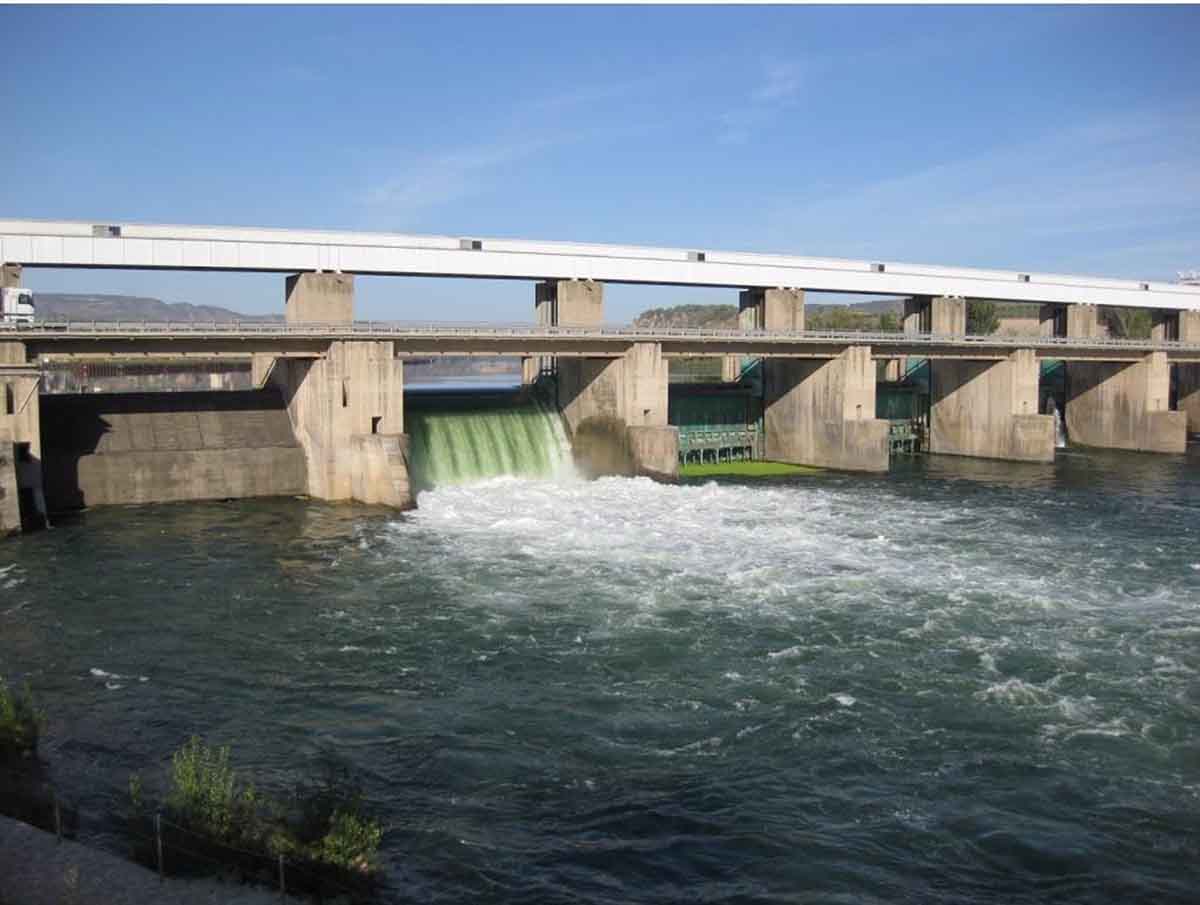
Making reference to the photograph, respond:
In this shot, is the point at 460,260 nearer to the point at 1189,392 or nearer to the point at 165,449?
the point at 165,449

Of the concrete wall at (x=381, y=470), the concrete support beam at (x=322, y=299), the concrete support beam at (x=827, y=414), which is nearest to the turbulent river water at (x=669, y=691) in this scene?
the concrete wall at (x=381, y=470)

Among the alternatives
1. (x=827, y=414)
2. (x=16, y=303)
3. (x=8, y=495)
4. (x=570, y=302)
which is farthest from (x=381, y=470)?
(x=827, y=414)

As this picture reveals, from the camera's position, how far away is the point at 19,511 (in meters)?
35.5

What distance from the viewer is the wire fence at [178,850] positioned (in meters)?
12.3

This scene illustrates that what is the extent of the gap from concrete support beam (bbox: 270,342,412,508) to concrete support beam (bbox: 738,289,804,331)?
89.4ft

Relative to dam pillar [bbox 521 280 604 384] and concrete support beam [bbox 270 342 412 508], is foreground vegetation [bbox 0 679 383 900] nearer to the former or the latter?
concrete support beam [bbox 270 342 412 508]

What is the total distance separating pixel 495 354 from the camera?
4934 cm

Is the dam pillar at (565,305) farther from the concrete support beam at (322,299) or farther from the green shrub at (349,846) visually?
the green shrub at (349,846)

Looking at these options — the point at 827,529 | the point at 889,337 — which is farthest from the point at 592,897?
the point at 889,337

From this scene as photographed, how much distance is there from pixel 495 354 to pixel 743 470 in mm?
15684

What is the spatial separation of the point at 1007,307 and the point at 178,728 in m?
140

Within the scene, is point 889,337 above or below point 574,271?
below

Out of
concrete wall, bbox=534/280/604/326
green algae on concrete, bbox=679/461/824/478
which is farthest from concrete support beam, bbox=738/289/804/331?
concrete wall, bbox=534/280/604/326

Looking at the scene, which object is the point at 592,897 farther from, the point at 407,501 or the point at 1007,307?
the point at 1007,307
